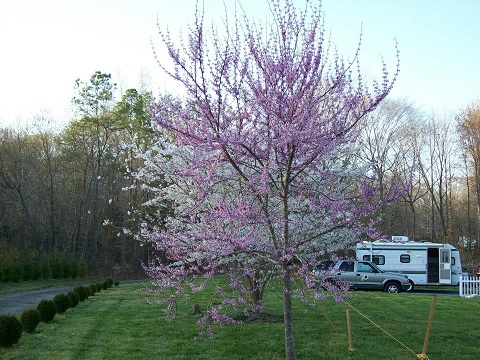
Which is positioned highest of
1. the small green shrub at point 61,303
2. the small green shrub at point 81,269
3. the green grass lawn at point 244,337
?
the small green shrub at point 61,303

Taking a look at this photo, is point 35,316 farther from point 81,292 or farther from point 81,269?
point 81,269

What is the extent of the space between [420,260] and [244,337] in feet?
57.0

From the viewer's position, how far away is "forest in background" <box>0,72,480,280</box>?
36.3 metres

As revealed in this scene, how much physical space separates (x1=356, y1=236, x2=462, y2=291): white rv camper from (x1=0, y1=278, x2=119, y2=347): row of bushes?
1371cm

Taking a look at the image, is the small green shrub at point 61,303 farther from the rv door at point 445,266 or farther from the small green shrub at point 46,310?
the rv door at point 445,266

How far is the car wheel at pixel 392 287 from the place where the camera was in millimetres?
22406

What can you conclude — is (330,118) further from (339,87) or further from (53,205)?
(53,205)

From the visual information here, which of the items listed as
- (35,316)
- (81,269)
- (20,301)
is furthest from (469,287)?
(81,269)

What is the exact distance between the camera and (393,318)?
42.1 feet

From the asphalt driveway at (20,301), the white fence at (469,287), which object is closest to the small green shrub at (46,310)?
the asphalt driveway at (20,301)

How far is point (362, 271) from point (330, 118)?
17.6m

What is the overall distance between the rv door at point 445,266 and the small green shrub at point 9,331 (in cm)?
2044

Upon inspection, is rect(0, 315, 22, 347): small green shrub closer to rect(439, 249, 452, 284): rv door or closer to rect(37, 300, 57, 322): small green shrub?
rect(37, 300, 57, 322): small green shrub

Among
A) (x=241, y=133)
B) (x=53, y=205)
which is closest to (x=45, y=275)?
(x=53, y=205)
